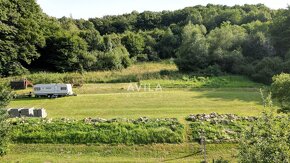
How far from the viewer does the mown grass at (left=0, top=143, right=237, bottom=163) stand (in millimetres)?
26359

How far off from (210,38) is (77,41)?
71.8 feet

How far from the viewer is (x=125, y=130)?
29.7m

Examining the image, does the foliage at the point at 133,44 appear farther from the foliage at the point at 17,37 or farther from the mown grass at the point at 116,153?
the mown grass at the point at 116,153

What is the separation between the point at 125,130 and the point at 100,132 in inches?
80.0

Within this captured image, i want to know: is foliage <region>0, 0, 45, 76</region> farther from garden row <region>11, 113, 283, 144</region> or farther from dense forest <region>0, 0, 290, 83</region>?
garden row <region>11, 113, 283, 144</region>

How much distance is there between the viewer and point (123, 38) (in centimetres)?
7856

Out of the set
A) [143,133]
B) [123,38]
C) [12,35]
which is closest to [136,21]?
[123,38]

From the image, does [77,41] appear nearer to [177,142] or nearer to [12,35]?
[12,35]

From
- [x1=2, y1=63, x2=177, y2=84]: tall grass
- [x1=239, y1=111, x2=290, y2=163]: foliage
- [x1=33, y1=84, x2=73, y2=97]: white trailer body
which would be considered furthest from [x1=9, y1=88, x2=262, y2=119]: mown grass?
[x1=239, y1=111, x2=290, y2=163]: foliage

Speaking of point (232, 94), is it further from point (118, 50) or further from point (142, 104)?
point (118, 50)

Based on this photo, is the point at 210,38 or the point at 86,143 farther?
the point at 210,38

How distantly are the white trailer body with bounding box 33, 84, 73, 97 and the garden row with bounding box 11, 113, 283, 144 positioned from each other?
10221 millimetres

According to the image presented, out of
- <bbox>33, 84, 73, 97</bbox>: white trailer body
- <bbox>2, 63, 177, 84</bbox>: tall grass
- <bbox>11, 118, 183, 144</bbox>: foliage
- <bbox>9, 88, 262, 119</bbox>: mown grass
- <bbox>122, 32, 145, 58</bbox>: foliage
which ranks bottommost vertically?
<bbox>11, 118, 183, 144</bbox>: foliage

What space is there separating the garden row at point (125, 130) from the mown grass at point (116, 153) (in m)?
0.73
